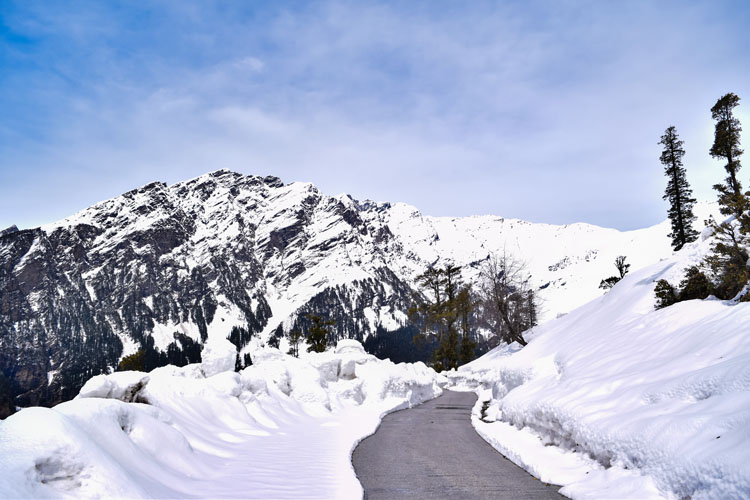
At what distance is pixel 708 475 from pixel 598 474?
8.24 ft

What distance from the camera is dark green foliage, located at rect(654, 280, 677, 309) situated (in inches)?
746

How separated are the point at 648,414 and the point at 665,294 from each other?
42.6ft

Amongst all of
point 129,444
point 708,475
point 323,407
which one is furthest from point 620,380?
point 323,407

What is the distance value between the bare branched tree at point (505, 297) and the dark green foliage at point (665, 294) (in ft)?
64.5

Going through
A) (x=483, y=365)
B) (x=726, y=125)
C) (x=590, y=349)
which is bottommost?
(x=483, y=365)

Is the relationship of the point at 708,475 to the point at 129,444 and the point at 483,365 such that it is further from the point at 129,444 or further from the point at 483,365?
the point at 483,365

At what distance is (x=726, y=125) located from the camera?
36156 millimetres

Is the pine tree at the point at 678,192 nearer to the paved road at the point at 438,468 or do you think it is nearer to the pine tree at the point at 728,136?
the pine tree at the point at 728,136

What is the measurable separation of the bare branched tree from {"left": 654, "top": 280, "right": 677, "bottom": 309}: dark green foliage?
1965cm

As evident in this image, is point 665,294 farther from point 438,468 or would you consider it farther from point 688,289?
point 438,468

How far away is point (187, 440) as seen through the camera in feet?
30.7

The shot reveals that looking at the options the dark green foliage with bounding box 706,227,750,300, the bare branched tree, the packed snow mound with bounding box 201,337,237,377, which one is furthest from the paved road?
the bare branched tree

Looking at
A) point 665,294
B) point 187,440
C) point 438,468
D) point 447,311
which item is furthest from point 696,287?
point 447,311

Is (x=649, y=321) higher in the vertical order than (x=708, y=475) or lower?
higher
